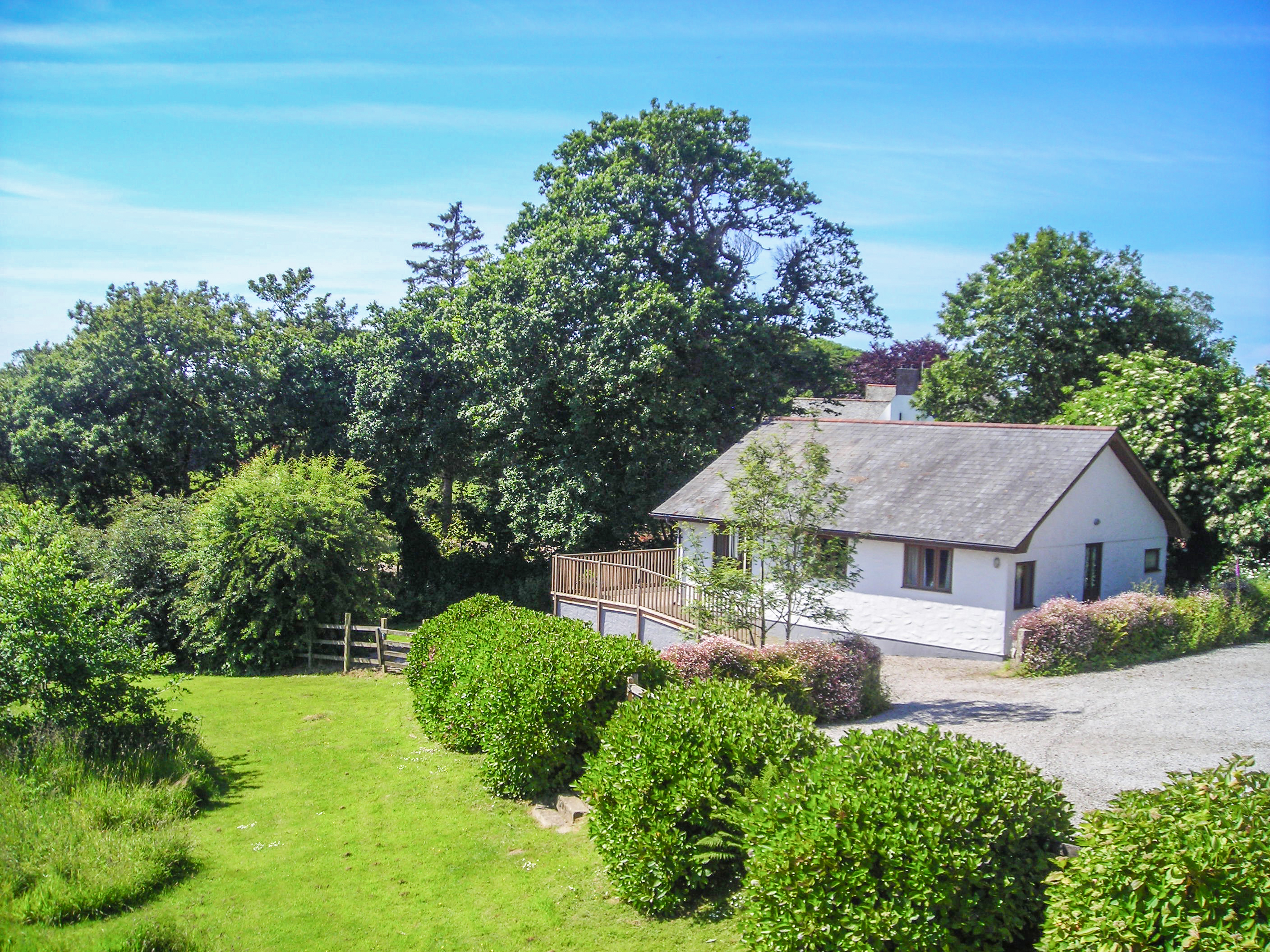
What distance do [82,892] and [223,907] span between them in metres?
1.40

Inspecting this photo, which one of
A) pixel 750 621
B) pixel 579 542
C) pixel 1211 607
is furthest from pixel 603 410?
pixel 1211 607

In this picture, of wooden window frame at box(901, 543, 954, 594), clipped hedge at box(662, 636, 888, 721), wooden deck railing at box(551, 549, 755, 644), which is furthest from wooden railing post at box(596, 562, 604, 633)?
clipped hedge at box(662, 636, 888, 721)

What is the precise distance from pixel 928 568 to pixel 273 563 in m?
16.3

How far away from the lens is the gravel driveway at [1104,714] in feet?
41.7

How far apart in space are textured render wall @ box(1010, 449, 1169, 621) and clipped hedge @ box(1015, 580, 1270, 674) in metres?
1.04

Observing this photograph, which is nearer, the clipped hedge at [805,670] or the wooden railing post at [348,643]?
the clipped hedge at [805,670]

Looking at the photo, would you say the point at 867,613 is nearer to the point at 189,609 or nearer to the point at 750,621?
the point at 750,621

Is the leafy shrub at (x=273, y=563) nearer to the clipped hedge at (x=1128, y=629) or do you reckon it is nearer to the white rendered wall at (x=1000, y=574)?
the white rendered wall at (x=1000, y=574)

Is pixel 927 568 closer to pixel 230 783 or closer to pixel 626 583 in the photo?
pixel 626 583

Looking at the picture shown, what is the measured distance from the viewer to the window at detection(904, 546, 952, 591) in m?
20.8

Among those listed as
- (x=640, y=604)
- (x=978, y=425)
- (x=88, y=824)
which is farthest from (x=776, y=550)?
(x=978, y=425)

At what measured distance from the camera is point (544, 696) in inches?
479

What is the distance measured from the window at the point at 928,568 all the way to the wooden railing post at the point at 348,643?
45.7 feet

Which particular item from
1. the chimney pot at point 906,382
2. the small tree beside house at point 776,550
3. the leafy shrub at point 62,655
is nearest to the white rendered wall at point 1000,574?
the small tree beside house at point 776,550
